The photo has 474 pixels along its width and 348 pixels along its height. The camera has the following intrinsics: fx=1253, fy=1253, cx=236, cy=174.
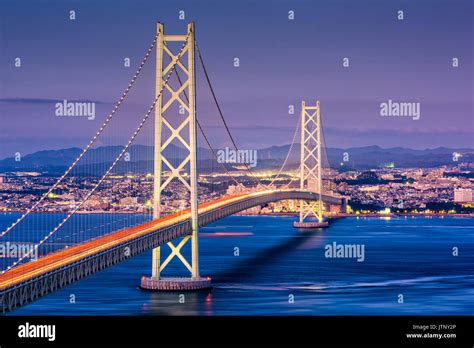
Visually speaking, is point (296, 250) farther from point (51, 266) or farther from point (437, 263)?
point (51, 266)

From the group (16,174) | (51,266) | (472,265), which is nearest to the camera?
(51,266)

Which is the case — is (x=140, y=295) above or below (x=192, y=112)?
below

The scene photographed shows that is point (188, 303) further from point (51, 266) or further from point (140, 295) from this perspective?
point (51, 266)
